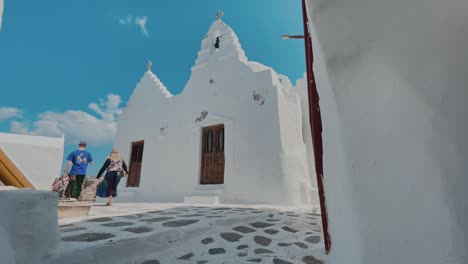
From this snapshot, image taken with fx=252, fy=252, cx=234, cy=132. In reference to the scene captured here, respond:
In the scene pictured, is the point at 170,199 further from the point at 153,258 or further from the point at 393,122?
the point at 393,122

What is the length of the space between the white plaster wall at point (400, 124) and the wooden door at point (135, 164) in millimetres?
9513

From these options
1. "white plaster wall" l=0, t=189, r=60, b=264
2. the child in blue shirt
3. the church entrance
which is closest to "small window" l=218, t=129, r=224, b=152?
the church entrance

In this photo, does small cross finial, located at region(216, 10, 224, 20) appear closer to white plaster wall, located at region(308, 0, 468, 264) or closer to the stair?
the stair

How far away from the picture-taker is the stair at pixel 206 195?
666 centimetres

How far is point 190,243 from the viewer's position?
8.88 feet

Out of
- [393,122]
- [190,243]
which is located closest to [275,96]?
[190,243]

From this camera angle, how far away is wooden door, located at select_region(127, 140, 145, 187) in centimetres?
956

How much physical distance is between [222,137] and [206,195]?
1.87 meters

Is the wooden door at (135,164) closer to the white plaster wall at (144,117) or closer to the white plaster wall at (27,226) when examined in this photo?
the white plaster wall at (144,117)

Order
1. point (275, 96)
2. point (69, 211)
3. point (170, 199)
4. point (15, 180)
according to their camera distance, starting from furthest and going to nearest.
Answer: point (170, 199)
point (275, 96)
point (69, 211)
point (15, 180)

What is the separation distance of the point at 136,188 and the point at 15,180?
23.8 ft

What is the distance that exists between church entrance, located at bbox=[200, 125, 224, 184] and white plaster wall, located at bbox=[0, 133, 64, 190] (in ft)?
14.0

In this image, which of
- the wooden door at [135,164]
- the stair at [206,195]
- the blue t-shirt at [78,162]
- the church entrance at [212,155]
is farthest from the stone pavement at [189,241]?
the wooden door at [135,164]

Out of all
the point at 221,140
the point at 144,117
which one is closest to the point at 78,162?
the point at 221,140
